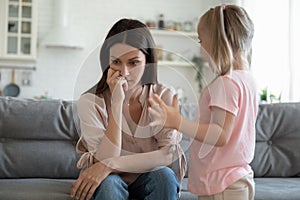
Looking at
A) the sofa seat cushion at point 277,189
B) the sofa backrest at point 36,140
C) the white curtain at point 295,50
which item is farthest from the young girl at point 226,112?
the white curtain at point 295,50

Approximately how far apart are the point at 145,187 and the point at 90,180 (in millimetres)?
202

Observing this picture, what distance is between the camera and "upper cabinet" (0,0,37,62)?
4.52 meters

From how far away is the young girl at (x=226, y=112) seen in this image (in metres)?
1.38

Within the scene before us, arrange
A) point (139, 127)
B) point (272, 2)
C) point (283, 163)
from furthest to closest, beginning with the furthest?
point (272, 2) → point (283, 163) → point (139, 127)

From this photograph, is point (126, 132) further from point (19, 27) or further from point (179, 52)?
point (19, 27)

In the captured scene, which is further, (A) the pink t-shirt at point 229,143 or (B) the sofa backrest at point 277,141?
(B) the sofa backrest at point 277,141

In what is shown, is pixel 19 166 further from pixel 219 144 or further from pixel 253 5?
pixel 253 5

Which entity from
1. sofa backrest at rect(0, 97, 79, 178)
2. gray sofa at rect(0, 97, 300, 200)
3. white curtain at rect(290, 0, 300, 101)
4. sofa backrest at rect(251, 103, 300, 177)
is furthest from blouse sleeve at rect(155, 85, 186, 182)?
white curtain at rect(290, 0, 300, 101)

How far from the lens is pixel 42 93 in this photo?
4875 millimetres

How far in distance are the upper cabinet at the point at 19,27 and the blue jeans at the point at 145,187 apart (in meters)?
3.19

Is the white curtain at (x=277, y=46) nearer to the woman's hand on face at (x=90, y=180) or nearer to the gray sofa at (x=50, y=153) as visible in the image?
the gray sofa at (x=50, y=153)

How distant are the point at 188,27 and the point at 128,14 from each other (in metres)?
0.67

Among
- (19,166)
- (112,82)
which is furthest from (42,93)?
(112,82)

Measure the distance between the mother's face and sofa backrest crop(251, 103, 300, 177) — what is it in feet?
3.25
